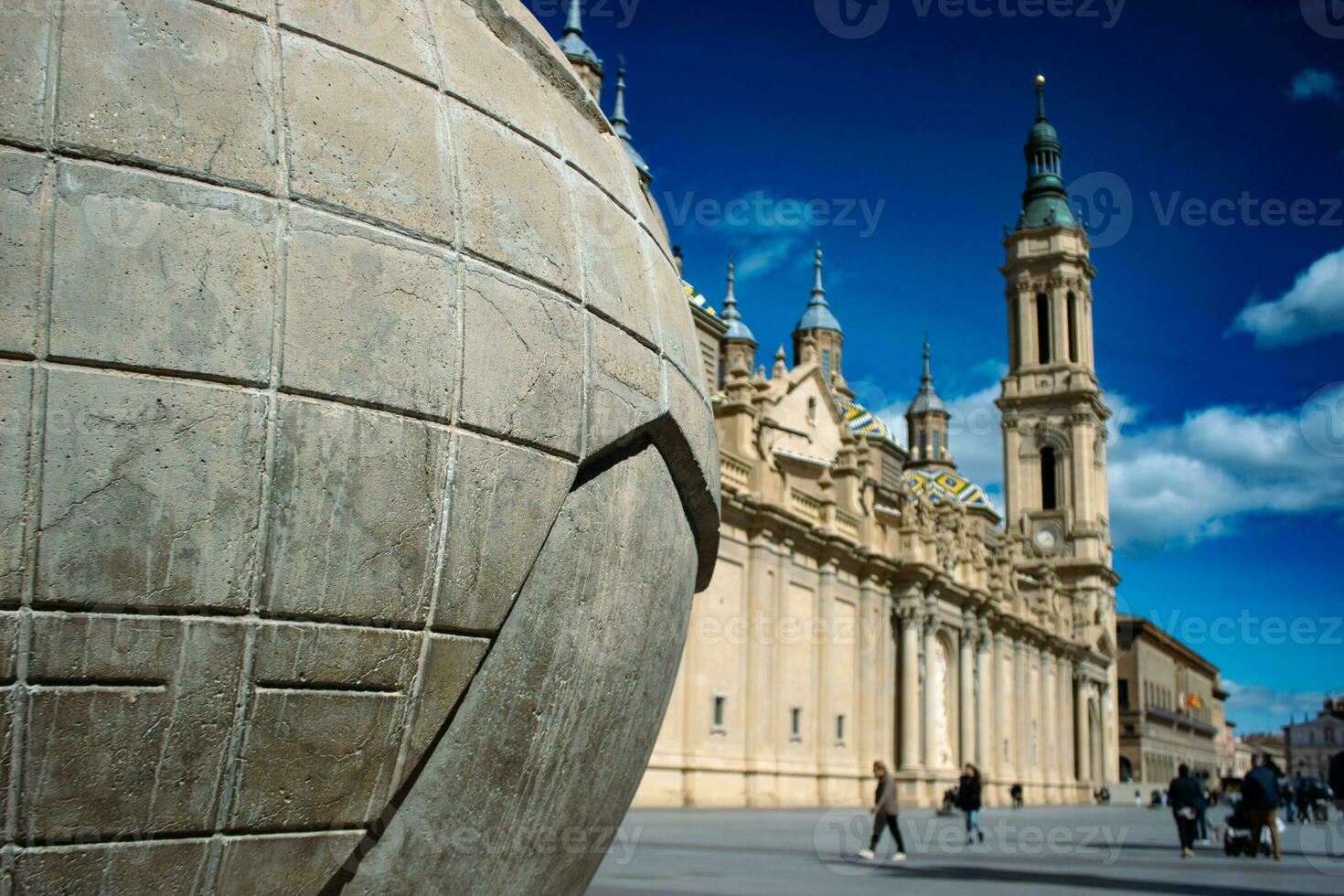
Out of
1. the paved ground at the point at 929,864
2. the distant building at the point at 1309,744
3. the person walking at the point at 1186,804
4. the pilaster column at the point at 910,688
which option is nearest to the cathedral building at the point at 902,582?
the pilaster column at the point at 910,688

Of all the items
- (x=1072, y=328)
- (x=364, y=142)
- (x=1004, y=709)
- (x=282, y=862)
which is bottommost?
(x=1004, y=709)

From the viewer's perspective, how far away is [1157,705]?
93.2 metres

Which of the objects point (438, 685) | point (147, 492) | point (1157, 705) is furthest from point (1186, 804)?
point (1157, 705)

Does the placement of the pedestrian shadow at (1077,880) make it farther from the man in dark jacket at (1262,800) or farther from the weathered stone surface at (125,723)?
the weathered stone surface at (125,723)

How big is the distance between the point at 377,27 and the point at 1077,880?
9.77 meters

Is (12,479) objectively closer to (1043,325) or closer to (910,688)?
(910,688)

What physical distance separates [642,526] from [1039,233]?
71758 millimetres

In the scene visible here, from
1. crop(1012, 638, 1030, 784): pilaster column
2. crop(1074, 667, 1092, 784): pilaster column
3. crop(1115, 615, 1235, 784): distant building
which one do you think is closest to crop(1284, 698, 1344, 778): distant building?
crop(1115, 615, 1235, 784): distant building

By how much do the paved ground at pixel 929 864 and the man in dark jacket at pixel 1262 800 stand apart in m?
0.30

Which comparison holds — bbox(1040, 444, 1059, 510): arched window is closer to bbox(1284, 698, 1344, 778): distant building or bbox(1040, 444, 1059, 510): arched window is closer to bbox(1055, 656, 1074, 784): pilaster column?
bbox(1055, 656, 1074, 784): pilaster column

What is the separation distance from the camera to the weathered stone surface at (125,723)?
8.32ft

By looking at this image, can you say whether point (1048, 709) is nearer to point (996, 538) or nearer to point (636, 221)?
point (996, 538)

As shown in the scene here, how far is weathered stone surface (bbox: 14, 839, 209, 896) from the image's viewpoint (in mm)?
2545

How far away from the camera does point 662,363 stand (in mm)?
3594
